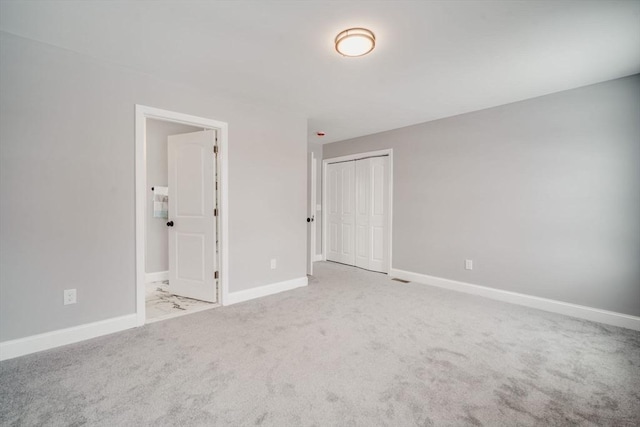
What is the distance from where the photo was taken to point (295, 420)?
1.60 meters

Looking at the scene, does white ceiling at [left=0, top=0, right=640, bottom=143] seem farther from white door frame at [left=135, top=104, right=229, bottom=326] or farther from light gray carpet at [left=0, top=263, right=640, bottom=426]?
light gray carpet at [left=0, top=263, right=640, bottom=426]

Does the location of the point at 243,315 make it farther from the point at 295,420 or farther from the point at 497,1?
the point at 497,1

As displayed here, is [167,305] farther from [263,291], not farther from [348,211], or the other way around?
[348,211]

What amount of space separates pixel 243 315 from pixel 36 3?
117 inches

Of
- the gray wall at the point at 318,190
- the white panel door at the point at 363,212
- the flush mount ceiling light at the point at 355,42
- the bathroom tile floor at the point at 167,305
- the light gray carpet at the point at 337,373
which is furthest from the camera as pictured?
the gray wall at the point at 318,190

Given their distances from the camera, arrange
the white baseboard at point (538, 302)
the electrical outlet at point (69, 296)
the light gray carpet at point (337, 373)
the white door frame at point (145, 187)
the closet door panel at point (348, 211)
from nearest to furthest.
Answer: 1. the light gray carpet at point (337, 373)
2. the electrical outlet at point (69, 296)
3. the white door frame at point (145, 187)
4. the white baseboard at point (538, 302)
5. the closet door panel at point (348, 211)

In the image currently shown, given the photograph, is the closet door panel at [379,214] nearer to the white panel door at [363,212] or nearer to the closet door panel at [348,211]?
the white panel door at [363,212]

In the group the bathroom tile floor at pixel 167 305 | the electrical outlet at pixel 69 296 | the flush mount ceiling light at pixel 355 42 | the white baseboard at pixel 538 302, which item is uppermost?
the flush mount ceiling light at pixel 355 42

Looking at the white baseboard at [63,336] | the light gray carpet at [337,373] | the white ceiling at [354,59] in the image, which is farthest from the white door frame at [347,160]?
the white baseboard at [63,336]

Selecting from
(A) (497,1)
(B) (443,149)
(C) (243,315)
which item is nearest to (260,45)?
(A) (497,1)

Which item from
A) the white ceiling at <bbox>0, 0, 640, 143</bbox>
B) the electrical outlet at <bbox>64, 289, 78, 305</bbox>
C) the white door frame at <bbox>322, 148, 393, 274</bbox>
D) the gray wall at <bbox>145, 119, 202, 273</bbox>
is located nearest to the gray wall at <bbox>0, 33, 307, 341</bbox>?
the electrical outlet at <bbox>64, 289, 78, 305</bbox>

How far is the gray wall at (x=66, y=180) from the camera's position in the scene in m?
2.22

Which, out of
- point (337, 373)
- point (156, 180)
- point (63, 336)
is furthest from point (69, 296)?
point (156, 180)

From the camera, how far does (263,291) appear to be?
150 inches
